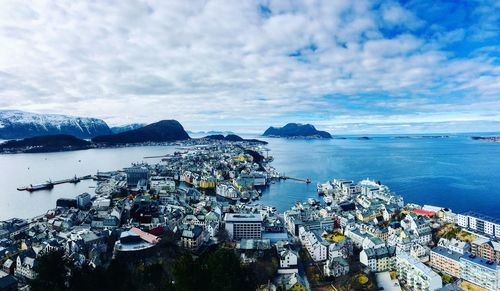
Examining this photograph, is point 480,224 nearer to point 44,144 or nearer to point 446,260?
point 446,260

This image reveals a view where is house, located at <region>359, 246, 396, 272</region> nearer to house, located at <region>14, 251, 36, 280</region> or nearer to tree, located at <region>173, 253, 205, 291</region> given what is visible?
tree, located at <region>173, 253, 205, 291</region>

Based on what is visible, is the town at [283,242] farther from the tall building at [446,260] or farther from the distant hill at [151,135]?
the distant hill at [151,135]

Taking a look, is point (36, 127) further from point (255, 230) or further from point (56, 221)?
point (255, 230)

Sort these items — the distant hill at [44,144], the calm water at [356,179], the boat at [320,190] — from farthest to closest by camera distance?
the distant hill at [44,144] < the boat at [320,190] < the calm water at [356,179]

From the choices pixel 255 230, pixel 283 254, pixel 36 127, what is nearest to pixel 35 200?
pixel 255 230

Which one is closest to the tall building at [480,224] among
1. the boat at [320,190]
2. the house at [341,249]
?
the house at [341,249]

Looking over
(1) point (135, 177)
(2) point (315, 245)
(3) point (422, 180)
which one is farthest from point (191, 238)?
(3) point (422, 180)
